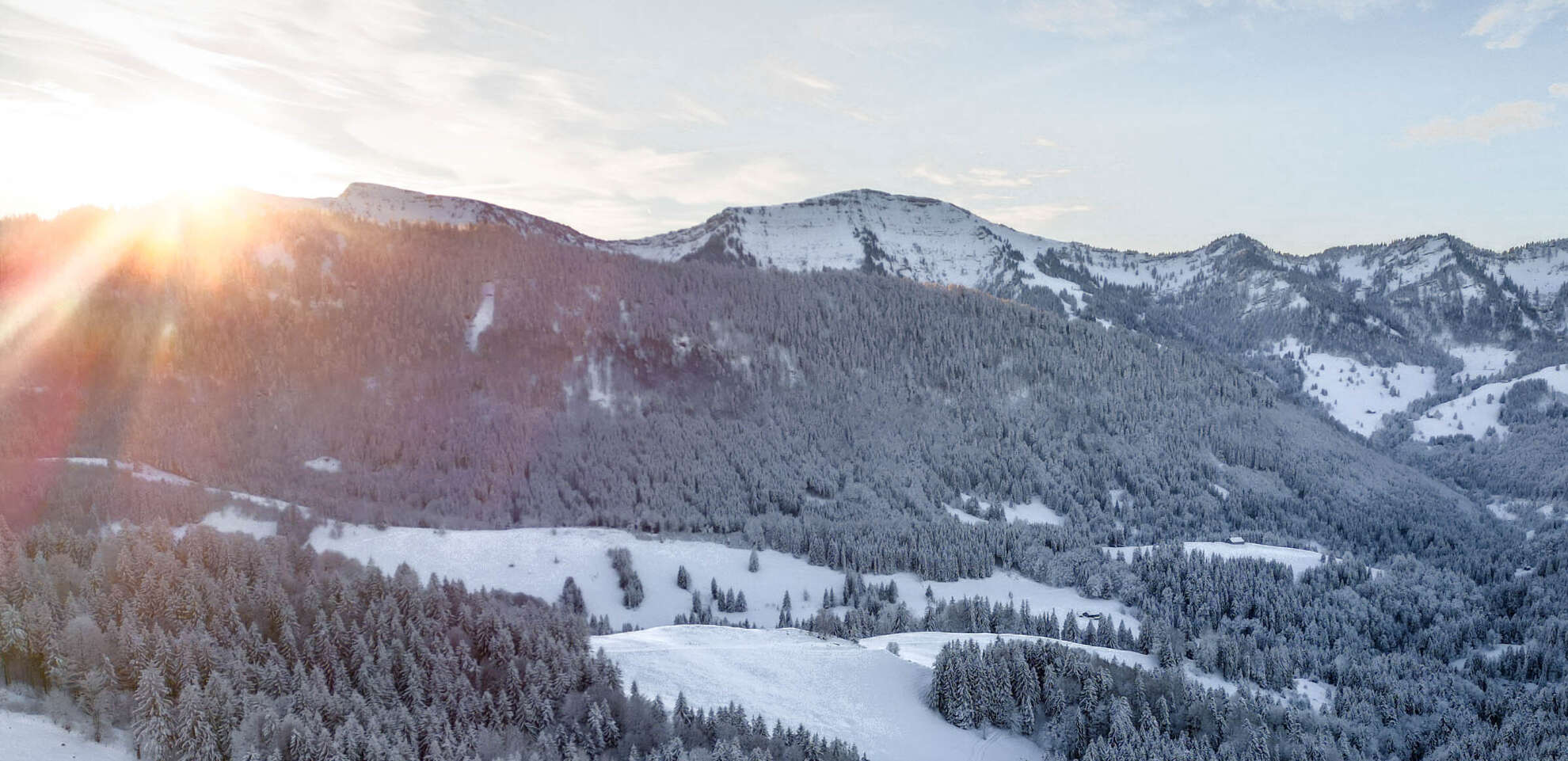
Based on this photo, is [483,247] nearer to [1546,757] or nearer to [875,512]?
[875,512]

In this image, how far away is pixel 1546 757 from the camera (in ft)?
188

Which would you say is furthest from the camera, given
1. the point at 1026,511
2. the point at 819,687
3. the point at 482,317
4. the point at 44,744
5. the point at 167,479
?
the point at 482,317

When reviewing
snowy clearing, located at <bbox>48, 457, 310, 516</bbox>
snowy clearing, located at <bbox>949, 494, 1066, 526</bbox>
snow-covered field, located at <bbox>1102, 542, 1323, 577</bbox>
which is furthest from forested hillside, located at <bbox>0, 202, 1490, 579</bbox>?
snow-covered field, located at <bbox>1102, 542, 1323, 577</bbox>

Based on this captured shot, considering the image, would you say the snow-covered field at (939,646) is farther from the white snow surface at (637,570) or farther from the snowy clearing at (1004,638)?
the white snow surface at (637,570)

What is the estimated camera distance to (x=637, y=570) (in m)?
95.7

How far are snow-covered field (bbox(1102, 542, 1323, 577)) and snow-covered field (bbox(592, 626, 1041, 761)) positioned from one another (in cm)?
6312

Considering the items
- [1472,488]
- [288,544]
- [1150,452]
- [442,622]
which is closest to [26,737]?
[442,622]

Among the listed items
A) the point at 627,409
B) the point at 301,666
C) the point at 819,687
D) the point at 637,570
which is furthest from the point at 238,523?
the point at 627,409

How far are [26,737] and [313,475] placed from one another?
341 ft

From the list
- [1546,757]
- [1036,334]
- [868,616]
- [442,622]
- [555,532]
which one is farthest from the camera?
[1036,334]

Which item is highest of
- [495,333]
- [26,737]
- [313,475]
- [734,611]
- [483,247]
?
[483,247]

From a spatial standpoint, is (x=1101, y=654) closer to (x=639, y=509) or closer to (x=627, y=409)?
(x=639, y=509)

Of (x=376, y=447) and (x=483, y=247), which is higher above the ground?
(x=483, y=247)

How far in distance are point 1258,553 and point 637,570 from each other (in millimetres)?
79825
